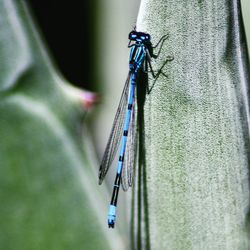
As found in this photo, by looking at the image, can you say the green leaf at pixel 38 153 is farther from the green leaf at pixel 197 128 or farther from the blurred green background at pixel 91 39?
the green leaf at pixel 197 128

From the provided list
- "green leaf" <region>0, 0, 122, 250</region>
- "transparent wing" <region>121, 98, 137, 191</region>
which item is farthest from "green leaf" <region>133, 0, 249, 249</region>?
"green leaf" <region>0, 0, 122, 250</region>

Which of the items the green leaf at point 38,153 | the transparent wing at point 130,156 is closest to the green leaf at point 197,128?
the transparent wing at point 130,156

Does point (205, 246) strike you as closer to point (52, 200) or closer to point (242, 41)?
point (52, 200)

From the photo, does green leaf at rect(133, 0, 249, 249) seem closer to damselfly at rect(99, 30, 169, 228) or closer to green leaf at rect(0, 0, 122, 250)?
damselfly at rect(99, 30, 169, 228)

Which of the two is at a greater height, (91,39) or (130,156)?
(91,39)

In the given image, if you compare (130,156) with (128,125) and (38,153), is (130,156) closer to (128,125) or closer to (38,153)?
(128,125)

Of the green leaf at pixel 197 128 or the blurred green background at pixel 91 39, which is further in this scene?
the blurred green background at pixel 91 39

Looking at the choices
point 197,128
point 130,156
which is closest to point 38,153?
point 130,156
